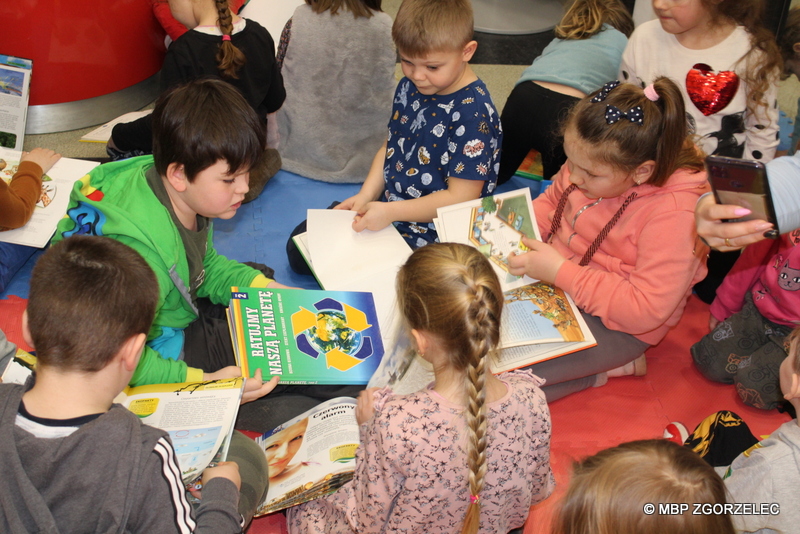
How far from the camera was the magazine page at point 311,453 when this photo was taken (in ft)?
4.22

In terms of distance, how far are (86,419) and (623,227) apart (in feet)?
4.10

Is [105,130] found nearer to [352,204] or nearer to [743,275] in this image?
[352,204]

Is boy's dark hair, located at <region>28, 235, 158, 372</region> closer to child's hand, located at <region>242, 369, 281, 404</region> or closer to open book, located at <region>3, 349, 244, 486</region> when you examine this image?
open book, located at <region>3, 349, 244, 486</region>

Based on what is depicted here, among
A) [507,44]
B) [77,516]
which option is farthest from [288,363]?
[507,44]

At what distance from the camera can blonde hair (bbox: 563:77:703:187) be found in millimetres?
1428

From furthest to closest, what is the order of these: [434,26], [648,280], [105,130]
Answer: [105,130] < [434,26] < [648,280]

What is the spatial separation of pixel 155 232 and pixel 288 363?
0.42m

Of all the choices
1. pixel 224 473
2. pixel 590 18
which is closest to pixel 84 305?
pixel 224 473

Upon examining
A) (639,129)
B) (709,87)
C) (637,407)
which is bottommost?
(637,407)

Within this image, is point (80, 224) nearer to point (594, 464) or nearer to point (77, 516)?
point (77, 516)

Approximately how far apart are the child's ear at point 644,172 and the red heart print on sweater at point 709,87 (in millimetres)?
647

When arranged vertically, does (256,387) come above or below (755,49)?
below

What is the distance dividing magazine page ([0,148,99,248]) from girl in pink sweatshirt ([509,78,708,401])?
137cm

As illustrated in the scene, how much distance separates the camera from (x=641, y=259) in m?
1.55
